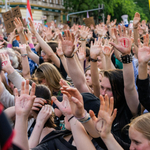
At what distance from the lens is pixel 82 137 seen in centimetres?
162

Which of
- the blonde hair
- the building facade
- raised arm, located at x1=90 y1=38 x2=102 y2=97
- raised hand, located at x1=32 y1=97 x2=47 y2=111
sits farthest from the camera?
the building facade

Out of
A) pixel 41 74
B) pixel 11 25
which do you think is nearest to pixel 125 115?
pixel 41 74

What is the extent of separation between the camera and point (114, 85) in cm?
230

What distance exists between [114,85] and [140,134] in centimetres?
82

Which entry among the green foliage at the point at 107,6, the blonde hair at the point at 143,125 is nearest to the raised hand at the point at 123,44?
the blonde hair at the point at 143,125

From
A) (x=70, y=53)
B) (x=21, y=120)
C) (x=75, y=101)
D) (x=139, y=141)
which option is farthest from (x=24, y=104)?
(x=70, y=53)

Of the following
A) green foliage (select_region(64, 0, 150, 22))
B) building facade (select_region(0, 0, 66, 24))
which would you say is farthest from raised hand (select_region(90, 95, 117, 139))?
green foliage (select_region(64, 0, 150, 22))

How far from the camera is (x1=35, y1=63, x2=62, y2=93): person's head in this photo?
3211 millimetres

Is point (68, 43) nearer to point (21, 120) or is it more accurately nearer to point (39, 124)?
point (39, 124)

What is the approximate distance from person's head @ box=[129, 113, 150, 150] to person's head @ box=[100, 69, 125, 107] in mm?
618

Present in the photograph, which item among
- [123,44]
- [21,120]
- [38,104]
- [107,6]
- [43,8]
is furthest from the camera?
[43,8]

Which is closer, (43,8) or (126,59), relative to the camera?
(126,59)

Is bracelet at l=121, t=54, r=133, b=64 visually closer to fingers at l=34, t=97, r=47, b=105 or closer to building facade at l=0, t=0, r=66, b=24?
fingers at l=34, t=97, r=47, b=105

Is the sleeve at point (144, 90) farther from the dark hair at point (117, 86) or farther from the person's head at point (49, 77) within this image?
the person's head at point (49, 77)
